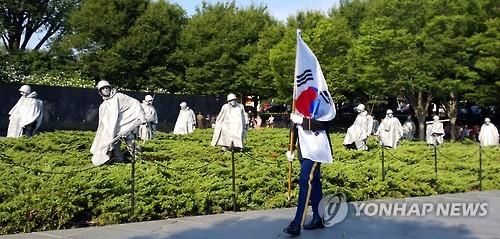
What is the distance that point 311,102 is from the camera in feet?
22.6

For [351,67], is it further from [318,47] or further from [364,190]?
[364,190]

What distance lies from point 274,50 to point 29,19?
937 inches

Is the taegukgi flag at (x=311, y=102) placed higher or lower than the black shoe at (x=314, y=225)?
higher

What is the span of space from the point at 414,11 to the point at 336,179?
2313 cm

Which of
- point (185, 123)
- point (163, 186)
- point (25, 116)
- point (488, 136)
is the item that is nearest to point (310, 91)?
point (163, 186)

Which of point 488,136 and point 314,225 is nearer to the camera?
point 314,225

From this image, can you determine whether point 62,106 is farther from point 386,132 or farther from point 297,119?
point 297,119

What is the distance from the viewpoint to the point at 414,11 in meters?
31.0

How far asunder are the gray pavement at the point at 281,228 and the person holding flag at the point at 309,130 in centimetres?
33

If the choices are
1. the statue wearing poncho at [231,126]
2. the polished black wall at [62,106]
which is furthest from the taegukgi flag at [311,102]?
the polished black wall at [62,106]

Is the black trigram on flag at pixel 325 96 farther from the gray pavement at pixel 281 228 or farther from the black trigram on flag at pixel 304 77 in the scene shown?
the gray pavement at pixel 281 228

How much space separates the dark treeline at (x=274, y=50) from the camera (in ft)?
100

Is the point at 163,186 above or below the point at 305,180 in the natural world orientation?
below

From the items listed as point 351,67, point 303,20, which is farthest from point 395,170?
point 303,20
